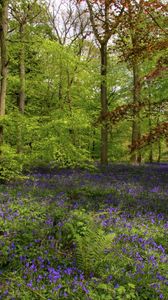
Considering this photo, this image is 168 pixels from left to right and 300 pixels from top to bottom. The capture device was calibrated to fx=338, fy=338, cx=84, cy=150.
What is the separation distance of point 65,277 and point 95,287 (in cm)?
47

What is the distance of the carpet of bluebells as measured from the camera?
4455 millimetres

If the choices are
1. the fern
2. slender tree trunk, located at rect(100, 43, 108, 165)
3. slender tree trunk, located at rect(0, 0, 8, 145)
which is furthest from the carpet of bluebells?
slender tree trunk, located at rect(100, 43, 108, 165)

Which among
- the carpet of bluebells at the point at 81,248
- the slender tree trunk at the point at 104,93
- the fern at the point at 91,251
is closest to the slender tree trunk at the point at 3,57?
the carpet of bluebells at the point at 81,248

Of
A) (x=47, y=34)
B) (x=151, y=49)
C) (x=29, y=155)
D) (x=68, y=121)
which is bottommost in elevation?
(x=29, y=155)

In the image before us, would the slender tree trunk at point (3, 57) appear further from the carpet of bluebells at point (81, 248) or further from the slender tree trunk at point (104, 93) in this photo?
the slender tree trunk at point (104, 93)

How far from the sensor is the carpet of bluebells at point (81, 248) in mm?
4455

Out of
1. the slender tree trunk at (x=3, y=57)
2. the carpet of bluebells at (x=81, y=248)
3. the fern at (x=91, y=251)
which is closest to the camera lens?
the carpet of bluebells at (x=81, y=248)

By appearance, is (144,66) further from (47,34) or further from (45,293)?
(45,293)

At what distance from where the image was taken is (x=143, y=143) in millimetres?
8625

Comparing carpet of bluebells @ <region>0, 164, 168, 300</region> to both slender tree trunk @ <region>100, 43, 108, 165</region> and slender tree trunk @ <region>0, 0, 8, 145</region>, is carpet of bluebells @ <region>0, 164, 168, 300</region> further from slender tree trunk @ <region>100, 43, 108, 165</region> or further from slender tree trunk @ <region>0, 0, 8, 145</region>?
slender tree trunk @ <region>100, 43, 108, 165</region>

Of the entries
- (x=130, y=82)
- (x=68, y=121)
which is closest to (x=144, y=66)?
(x=130, y=82)

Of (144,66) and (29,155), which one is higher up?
(144,66)

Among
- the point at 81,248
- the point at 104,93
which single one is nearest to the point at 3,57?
the point at 81,248

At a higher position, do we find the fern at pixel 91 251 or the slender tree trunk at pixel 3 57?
the slender tree trunk at pixel 3 57
